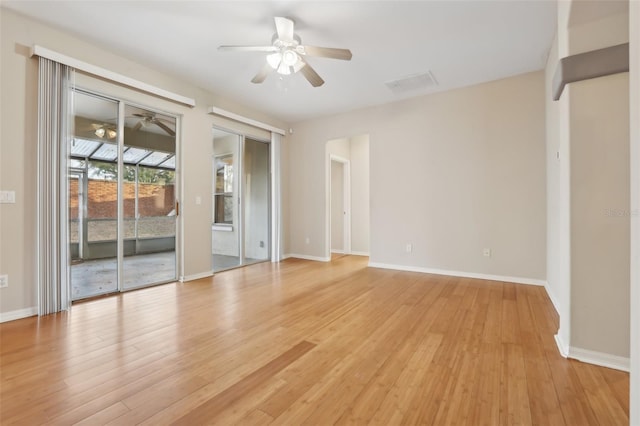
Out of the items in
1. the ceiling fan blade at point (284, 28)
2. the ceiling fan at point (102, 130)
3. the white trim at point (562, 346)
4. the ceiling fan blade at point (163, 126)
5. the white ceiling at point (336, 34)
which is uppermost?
the white ceiling at point (336, 34)

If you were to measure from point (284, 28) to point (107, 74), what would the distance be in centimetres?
221

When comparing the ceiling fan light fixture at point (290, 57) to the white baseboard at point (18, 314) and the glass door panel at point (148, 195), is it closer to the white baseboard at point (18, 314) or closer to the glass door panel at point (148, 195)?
the glass door panel at point (148, 195)

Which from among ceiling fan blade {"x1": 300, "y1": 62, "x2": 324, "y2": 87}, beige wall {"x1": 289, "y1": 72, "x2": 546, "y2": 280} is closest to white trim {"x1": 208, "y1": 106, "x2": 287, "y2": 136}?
beige wall {"x1": 289, "y1": 72, "x2": 546, "y2": 280}

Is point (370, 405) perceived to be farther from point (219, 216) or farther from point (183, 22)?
point (219, 216)

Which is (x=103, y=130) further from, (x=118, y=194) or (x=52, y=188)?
(x=52, y=188)

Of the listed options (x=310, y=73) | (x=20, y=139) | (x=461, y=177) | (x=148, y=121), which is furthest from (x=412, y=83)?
(x=20, y=139)

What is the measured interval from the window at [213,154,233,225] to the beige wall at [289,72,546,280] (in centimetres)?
217

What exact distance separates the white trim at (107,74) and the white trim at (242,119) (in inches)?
14.1

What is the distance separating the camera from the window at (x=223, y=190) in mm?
4934

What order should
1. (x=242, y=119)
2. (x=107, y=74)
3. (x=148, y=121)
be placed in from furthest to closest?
(x=242, y=119)
(x=148, y=121)
(x=107, y=74)

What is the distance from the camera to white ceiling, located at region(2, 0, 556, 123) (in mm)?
2584

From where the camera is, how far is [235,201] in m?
5.15

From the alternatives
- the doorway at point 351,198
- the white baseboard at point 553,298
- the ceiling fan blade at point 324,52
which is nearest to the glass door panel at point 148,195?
the ceiling fan blade at point 324,52

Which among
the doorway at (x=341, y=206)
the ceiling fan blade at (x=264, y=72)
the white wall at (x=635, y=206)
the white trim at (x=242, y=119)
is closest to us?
the white wall at (x=635, y=206)
